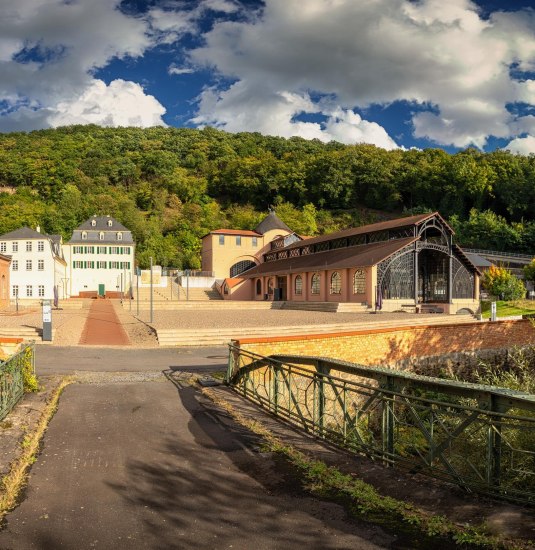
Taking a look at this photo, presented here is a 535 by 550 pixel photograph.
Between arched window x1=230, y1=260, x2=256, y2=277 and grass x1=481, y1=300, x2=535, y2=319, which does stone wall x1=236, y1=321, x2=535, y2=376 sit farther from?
arched window x1=230, y1=260, x2=256, y2=277

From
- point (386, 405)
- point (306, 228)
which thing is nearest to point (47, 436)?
point (386, 405)

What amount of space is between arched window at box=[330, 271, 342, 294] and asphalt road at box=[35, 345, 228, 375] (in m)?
24.8

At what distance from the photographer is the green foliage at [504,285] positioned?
4381 centimetres

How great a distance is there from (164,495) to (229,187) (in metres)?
96.4

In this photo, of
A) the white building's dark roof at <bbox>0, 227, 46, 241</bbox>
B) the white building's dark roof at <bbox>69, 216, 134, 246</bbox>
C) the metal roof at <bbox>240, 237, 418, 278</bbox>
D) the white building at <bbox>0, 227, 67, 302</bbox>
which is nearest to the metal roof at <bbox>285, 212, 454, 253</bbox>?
the metal roof at <bbox>240, 237, 418, 278</bbox>

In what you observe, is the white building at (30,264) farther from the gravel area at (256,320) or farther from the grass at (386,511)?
the grass at (386,511)

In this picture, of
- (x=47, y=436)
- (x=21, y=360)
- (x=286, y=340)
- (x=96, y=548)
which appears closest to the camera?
(x=96, y=548)

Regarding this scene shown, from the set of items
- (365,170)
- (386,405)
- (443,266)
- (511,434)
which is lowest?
(511,434)

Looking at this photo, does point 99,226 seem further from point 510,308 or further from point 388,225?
point 510,308

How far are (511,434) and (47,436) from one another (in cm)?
724

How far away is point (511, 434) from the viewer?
8102 millimetres

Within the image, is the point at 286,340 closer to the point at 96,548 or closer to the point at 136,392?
the point at 136,392

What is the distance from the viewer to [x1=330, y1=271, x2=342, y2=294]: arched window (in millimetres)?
43050

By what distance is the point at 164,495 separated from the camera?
532 centimetres
